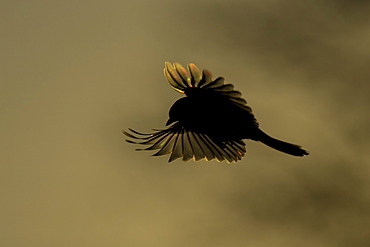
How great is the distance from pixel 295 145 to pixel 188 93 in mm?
1610

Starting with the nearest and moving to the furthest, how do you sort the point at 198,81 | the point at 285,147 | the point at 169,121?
1. the point at 198,81
2. the point at 169,121
3. the point at 285,147

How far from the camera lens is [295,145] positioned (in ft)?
32.3

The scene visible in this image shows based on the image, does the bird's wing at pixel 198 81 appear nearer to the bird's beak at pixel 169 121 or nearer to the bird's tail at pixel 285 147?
the bird's beak at pixel 169 121

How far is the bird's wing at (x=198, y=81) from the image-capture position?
899 cm

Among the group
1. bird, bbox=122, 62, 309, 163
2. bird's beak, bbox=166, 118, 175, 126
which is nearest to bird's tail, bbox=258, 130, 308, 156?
bird, bbox=122, 62, 309, 163

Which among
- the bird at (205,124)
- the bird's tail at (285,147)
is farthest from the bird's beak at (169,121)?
the bird's tail at (285,147)

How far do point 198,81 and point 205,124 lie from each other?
32.2 inches

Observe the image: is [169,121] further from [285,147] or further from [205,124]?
[285,147]

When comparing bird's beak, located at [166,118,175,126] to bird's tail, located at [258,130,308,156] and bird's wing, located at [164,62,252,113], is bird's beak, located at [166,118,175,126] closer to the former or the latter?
bird's wing, located at [164,62,252,113]

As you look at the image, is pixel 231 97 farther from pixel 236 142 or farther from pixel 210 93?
pixel 236 142


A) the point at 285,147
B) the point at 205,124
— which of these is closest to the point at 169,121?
the point at 205,124

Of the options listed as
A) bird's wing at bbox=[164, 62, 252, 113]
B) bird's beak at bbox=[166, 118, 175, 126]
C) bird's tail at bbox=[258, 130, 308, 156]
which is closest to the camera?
bird's wing at bbox=[164, 62, 252, 113]

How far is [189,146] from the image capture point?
10250mm

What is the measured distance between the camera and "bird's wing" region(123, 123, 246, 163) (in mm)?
10041
